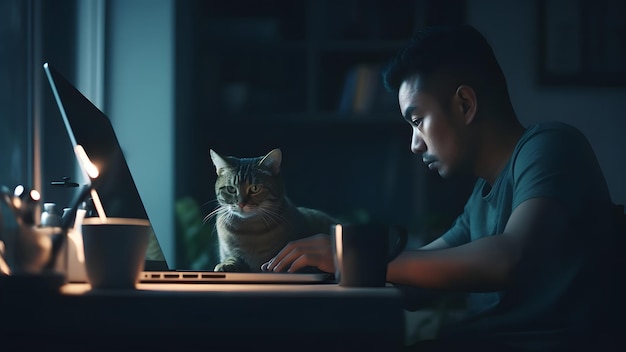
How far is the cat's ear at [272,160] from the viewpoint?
1943mm

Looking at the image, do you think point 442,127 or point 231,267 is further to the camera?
point 442,127

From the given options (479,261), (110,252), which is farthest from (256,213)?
(110,252)

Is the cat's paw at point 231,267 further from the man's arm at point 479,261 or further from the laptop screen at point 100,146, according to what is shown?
the man's arm at point 479,261

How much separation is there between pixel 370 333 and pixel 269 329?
93 mm

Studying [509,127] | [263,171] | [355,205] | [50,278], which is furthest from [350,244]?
[355,205]

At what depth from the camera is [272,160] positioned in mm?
1976

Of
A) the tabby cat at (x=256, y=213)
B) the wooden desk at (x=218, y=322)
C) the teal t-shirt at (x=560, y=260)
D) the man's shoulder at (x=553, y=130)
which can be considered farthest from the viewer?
the tabby cat at (x=256, y=213)

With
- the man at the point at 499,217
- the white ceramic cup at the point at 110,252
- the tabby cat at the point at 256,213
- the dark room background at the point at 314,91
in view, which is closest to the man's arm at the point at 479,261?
the man at the point at 499,217

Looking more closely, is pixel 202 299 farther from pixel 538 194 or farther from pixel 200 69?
pixel 200 69

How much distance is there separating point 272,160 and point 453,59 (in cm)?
67

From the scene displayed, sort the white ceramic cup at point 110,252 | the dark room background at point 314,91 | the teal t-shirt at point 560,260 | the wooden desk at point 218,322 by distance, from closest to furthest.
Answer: the wooden desk at point 218,322 < the white ceramic cup at point 110,252 < the teal t-shirt at point 560,260 < the dark room background at point 314,91

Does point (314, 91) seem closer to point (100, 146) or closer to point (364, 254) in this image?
point (100, 146)

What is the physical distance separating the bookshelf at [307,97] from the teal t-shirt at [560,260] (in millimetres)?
1583

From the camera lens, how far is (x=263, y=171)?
1.97m
